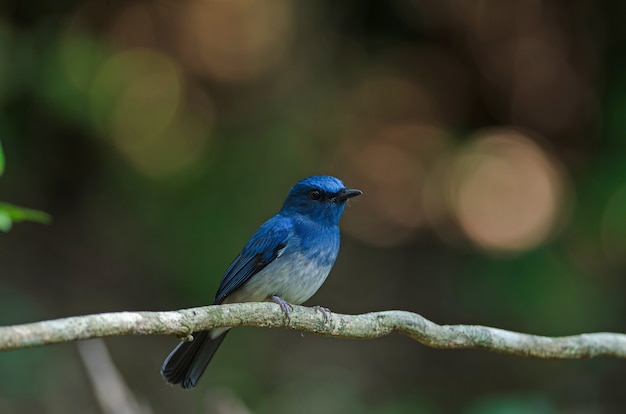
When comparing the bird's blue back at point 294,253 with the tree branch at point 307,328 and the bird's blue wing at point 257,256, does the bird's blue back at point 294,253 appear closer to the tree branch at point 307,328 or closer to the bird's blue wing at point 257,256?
the bird's blue wing at point 257,256

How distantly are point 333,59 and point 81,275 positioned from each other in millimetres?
3175

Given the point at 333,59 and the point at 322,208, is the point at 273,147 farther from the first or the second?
the point at 322,208

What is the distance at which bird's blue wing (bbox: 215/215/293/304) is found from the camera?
13.9ft

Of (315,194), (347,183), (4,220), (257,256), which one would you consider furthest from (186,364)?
(347,183)

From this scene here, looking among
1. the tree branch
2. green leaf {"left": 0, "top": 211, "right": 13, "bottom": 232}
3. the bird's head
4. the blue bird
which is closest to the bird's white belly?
the blue bird

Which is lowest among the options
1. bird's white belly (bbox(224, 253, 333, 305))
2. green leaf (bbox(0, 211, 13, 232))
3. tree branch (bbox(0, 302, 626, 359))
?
bird's white belly (bbox(224, 253, 333, 305))

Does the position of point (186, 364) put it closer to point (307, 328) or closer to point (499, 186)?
point (307, 328)

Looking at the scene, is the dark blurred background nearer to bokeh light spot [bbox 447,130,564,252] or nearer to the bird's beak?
bokeh light spot [bbox 447,130,564,252]

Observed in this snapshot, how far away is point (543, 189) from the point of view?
7684 mm

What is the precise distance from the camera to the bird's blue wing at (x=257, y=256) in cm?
424

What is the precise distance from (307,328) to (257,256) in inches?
43.3

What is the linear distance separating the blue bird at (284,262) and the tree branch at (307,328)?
1.92ft

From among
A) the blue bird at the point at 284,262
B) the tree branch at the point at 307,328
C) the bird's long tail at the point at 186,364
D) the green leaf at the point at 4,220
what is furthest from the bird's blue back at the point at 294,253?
the green leaf at the point at 4,220

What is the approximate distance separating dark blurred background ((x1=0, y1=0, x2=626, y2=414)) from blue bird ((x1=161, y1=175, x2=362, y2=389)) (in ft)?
7.65
